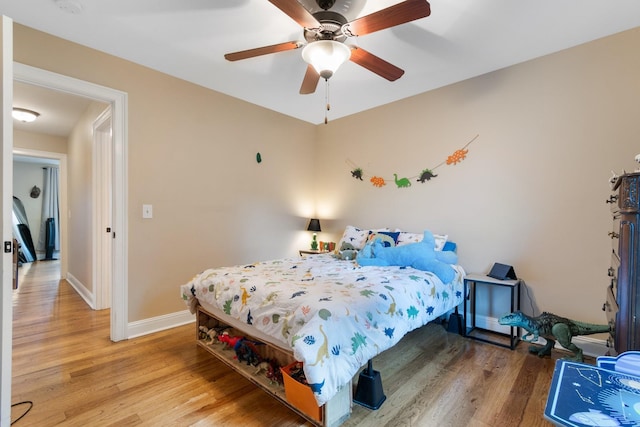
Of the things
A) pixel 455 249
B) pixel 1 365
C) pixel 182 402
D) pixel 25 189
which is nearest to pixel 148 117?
pixel 1 365

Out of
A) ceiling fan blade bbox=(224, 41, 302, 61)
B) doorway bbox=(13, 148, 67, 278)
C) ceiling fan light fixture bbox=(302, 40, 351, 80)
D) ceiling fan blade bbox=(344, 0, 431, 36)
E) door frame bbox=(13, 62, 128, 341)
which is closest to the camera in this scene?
ceiling fan blade bbox=(344, 0, 431, 36)

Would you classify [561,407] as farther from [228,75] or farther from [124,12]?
[228,75]

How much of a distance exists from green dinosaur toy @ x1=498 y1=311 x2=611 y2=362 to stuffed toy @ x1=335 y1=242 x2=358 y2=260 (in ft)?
4.58

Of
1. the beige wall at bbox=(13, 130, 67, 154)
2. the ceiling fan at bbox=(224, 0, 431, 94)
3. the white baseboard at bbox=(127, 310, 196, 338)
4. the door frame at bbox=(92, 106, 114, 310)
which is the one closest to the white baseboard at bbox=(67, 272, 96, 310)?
the door frame at bbox=(92, 106, 114, 310)

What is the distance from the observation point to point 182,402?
1741mm

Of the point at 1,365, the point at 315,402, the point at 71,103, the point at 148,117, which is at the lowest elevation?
the point at 315,402

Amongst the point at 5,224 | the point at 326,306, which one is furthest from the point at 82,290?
the point at 326,306

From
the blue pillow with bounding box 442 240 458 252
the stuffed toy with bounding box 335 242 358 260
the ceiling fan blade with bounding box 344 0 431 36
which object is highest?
the ceiling fan blade with bounding box 344 0 431 36

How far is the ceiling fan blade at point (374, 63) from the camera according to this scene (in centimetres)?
189

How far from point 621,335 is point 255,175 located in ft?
11.1

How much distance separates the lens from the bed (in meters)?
1.41

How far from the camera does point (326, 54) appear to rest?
5.74ft

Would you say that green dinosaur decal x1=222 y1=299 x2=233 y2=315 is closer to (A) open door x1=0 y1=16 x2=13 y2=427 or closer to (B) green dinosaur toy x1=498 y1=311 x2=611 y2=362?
(A) open door x1=0 y1=16 x2=13 y2=427

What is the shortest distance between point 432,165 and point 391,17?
6.49 ft
